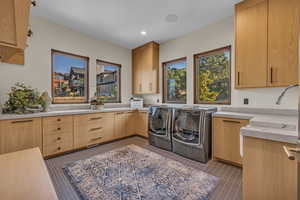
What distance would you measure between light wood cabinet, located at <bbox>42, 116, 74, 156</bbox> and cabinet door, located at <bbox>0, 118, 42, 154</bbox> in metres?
0.10

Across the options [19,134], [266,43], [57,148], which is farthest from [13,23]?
[266,43]

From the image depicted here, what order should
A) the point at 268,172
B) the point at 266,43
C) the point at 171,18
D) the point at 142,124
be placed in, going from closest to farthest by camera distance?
1. the point at 268,172
2. the point at 266,43
3. the point at 171,18
4. the point at 142,124

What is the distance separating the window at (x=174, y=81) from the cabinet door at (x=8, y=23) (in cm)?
315

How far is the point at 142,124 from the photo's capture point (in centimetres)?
362

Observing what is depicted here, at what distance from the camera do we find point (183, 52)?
3.38 meters

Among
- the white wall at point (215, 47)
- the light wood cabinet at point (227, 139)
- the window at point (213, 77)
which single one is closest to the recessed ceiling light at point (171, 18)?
the white wall at point (215, 47)

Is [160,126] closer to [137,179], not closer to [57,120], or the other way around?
[137,179]

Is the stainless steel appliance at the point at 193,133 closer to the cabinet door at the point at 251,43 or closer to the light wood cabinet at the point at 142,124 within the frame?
the cabinet door at the point at 251,43

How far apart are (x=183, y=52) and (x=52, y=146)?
3.42 m

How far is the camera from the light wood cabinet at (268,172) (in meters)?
0.98

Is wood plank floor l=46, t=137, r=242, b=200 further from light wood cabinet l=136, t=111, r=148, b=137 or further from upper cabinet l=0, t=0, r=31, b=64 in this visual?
upper cabinet l=0, t=0, r=31, b=64

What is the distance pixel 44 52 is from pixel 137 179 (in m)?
3.01

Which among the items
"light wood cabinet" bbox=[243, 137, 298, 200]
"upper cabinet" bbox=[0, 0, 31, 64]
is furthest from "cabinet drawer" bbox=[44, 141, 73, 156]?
"light wood cabinet" bbox=[243, 137, 298, 200]

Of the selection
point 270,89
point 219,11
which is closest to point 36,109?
point 219,11
